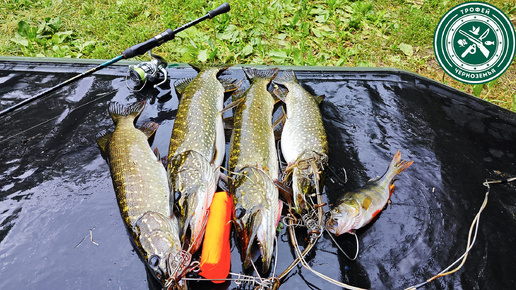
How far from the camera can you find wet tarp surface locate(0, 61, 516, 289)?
2.27 meters

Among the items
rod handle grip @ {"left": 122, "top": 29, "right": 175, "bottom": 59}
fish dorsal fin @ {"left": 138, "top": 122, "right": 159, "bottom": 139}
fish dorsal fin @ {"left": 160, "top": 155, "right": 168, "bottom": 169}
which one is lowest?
fish dorsal fin @ {"left": 160, "top": 155, "right": 168, "bottom": 169}

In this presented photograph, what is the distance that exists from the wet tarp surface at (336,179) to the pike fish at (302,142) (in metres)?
0.20

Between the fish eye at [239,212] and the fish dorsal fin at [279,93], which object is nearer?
the fish eye at [239,212]

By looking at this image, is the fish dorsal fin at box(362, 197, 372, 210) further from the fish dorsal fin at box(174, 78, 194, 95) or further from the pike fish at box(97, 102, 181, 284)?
the fish dorsal fin at box(174, 78, 194, 95)

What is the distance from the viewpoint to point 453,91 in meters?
3.58

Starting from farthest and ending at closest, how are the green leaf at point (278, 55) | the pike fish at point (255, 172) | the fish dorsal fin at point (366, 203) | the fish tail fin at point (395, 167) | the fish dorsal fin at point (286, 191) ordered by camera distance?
the green leaf at point (278, 55), the fish tail fin at point (395, 167), the fish dorsal fin at point (286, 191), the fish dorsal fin at point (366, 203), the pike fish at point (255, 172)

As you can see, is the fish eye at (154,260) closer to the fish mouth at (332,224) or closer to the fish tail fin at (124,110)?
the fish mouth at (332,224)

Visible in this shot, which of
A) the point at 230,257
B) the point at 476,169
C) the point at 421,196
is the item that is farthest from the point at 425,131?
the point at 230,257

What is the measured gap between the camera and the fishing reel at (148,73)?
3.55m

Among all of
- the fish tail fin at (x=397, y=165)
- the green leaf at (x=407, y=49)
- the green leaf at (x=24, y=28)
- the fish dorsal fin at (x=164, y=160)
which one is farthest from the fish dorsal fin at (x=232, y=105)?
the green leaf at (x=24, y=28)

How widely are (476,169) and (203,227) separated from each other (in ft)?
7.47

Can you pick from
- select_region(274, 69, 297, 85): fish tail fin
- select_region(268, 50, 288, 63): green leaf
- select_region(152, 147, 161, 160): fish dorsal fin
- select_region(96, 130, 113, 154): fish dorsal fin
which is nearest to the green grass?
select_region(268, 50, 288, 63): green leaf

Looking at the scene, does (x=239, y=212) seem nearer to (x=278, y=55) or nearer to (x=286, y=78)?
(x=286, y=78)

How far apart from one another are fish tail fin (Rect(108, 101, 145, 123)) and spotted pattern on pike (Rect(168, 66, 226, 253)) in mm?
430
